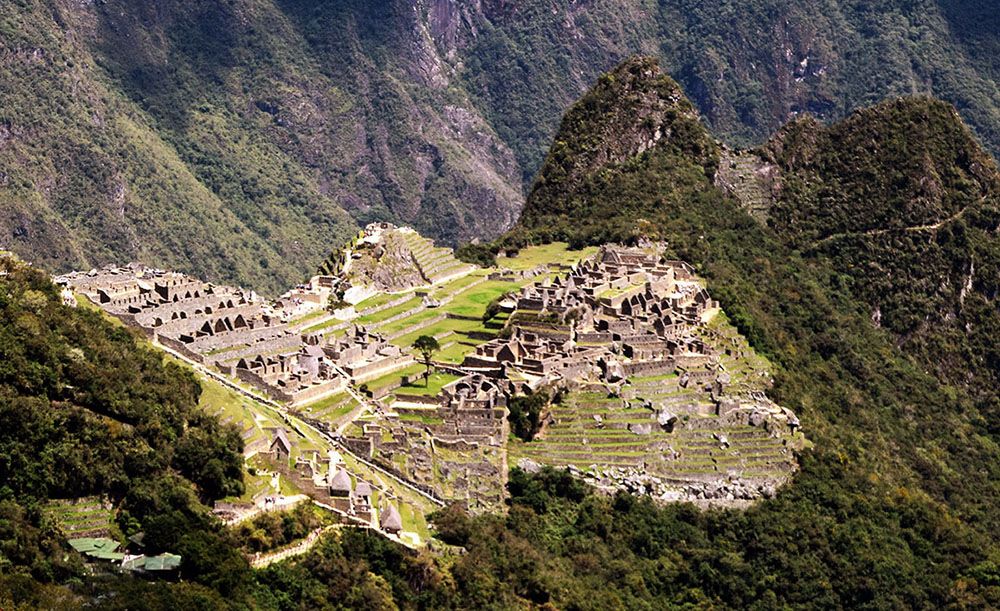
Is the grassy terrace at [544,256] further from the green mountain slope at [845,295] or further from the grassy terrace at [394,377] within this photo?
the grassy terrace at [394,377]

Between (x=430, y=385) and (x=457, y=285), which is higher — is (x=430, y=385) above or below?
above

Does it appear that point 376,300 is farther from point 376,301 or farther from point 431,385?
point 431,385

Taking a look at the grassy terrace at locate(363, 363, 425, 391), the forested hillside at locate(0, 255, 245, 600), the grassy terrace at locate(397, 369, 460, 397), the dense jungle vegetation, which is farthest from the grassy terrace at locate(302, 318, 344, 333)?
the forested hillside at locate(0, 255, 245, 600)

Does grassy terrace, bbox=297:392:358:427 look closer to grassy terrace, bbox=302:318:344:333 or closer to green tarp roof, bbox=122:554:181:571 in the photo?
grassy terrace, bbox=302:318:344:333

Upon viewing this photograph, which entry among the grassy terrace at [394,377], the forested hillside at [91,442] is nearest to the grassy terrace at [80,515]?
the forested hillside at [91,442]

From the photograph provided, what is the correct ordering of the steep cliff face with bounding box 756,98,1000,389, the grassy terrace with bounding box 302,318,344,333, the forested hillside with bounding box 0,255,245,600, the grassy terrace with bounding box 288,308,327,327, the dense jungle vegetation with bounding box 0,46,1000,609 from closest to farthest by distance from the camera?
1. the forested hillside with bounding box 0,255,245,600
2. the dense jungle vegetation with bounding box 0,46,1000,609
3. the grassy terrace with bounding box 302,318,344,333
4. the grassy terrace with bounding box 288,308,327,327
5. the steep cliff face with bounding box 756,98,1000,389

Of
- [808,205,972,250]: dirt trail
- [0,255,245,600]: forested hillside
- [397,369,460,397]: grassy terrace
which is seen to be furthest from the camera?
[808,205,972,250]: dirt trail

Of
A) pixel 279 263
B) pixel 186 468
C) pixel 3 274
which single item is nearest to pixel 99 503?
Answer: pixel 186 468

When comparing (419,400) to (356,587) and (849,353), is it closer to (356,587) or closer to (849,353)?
(356,587)

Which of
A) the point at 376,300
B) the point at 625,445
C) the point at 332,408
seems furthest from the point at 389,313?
the point at 332,408

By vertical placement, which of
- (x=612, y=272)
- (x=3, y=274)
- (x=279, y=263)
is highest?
(x=3, y=274)

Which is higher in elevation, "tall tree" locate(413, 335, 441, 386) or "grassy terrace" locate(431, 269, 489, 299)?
"tall tree" locate(413, 335, 441, 386)
